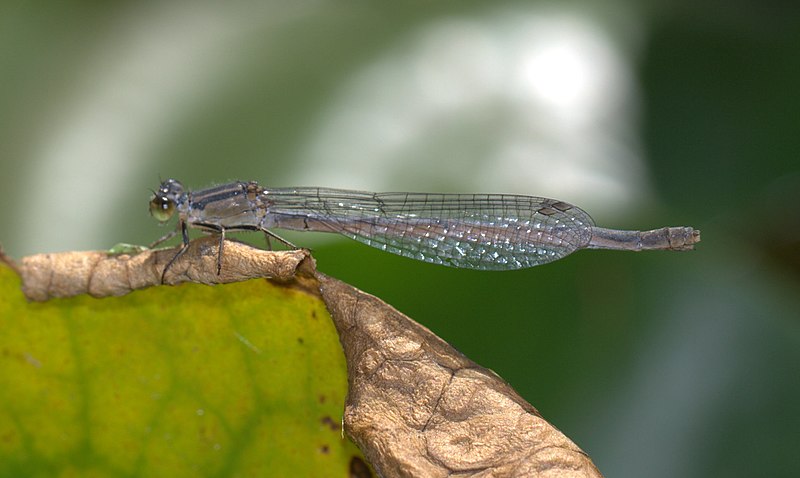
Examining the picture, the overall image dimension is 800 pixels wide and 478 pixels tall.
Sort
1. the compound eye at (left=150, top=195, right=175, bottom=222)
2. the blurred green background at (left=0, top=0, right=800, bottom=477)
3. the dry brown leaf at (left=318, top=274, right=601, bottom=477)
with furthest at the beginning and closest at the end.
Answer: the compound eye at (left=150, top=195, right=175, bottom=222) → the blurred green background at (left=0, top=0, right=800, bottom=477) → the dry brown leaf at (left=318, top=274, right=601, bottom=477)

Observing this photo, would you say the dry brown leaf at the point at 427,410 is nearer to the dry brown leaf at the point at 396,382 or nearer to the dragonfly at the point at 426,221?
the dry brown leaf at the point at 396,382

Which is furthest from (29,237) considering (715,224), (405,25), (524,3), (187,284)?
(715,224)

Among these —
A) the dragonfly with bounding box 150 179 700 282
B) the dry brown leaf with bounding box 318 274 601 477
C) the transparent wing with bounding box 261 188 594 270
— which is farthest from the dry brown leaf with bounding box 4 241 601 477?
the transparent wing with bounding box 261 188 594 270

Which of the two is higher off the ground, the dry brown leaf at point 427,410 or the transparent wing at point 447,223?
the transparent wing at point 447,223

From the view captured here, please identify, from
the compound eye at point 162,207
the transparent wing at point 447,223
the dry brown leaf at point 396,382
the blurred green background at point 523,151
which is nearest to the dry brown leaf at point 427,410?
the dry brown leaf at point 396,382

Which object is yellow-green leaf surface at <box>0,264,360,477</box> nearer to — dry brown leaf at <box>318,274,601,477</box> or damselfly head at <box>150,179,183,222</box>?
dry brown leaf at <box>318,274,601,477</box>

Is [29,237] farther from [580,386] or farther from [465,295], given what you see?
[580,386]

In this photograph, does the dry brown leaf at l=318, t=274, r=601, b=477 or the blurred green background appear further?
the blurred green background
